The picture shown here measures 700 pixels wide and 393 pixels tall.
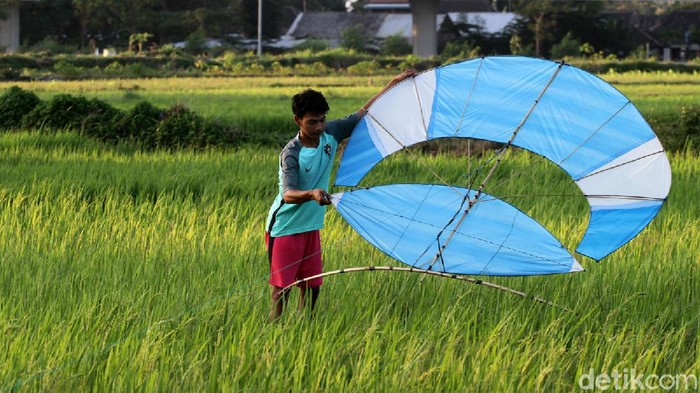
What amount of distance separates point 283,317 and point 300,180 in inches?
18.1

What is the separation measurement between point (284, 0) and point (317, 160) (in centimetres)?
4306

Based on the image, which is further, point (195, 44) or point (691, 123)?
point (195, 44)

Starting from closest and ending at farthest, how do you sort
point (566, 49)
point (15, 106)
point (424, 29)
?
point (15, 106)
point (566, 49)
point (424, 29)

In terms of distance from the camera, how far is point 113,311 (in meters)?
3.68

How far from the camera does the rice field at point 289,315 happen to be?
2949 mm

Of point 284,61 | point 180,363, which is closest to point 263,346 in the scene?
point 180,363

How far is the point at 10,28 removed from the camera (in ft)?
114

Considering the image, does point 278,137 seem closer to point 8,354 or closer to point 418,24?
point 8,354

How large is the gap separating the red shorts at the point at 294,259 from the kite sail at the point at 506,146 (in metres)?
0.17

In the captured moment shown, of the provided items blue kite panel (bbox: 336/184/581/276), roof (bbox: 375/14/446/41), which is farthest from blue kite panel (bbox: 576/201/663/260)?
roof (bbox: 375/14/446/41)

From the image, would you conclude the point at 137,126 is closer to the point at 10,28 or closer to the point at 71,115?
the point at 71,115

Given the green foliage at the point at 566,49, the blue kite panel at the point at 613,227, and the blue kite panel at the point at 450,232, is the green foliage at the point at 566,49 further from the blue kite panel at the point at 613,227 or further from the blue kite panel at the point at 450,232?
the blue kite panel at the point at 613,227

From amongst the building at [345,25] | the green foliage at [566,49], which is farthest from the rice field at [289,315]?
the building at [345,25]

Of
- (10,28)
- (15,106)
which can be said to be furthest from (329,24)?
(15,106)
